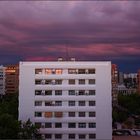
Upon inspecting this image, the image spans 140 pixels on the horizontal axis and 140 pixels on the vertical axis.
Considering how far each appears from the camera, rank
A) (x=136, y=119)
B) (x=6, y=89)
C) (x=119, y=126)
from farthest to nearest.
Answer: (x=6, y=89) < (x=136, y=119) < (x=119, y=126)

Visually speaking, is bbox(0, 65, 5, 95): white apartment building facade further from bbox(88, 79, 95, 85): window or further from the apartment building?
bbox(88, 79, 95, 85): window

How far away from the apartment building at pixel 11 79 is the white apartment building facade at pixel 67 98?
3667 centimetres

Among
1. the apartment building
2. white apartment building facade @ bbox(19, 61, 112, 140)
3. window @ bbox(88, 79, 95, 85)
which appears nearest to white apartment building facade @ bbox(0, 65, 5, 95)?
the apartment building

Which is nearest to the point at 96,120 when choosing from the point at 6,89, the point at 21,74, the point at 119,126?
the point at 21,74

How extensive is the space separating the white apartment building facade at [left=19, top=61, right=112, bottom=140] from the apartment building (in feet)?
120

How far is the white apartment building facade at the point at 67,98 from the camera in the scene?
23.7m

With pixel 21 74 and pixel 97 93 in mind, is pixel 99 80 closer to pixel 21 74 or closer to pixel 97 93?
pixel 97 93

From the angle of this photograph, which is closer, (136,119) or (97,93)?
(97,93)

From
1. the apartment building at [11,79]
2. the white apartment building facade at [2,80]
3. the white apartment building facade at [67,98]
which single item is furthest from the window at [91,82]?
the white apartment building facade at [2,80]

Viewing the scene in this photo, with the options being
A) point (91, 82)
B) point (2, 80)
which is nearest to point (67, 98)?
point (91, 82)

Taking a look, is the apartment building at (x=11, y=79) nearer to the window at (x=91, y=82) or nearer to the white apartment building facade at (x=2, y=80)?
the white apartment building facade at (x=2, y=80)

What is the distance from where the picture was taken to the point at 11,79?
2479 inches

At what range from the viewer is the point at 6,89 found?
61.8 meters

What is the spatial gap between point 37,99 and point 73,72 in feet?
8.31
